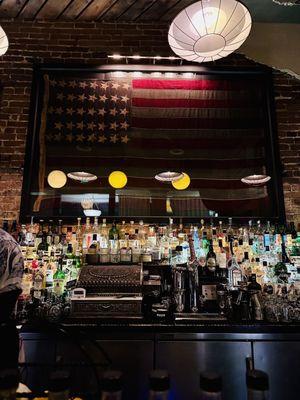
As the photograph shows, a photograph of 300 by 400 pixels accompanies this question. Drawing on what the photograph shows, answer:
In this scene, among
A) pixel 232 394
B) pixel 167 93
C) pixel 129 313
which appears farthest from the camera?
pixel 167 93

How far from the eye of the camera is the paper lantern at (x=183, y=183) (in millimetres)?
3752

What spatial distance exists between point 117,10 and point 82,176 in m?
2.30

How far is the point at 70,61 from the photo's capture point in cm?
421

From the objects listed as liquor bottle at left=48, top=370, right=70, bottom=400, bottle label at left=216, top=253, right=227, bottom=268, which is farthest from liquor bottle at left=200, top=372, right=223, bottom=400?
bottle label at left=216, top=253, right=227, bottom=268

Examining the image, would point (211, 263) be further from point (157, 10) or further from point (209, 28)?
point (157, 10)

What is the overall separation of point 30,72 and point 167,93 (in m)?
1.81

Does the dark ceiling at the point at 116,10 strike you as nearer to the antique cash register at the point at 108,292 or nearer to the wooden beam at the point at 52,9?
the wooden beam at the point at 52,9

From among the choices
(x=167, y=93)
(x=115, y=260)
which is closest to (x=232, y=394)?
(x=115, y=260)

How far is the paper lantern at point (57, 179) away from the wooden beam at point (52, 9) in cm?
221

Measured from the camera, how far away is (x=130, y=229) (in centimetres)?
366

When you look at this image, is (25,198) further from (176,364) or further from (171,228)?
(176,364)

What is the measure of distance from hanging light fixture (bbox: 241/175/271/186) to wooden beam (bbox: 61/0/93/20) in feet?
9.83

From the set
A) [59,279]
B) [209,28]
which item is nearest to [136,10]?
[209,28]

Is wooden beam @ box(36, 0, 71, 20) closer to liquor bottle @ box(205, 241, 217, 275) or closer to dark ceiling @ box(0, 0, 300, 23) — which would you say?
dark ceiling @ box(0, 0, 300, 23)
